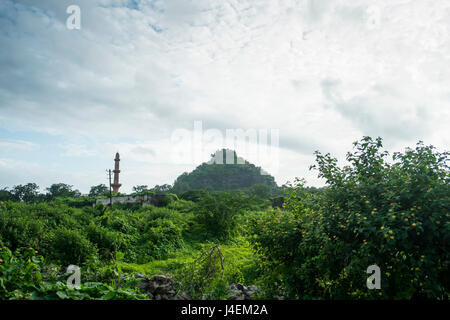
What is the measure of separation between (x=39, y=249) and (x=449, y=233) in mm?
10640

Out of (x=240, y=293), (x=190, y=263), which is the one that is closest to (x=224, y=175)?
(x=190, y=263)

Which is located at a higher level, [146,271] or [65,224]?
[65,224]

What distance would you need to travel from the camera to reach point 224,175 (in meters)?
51.9

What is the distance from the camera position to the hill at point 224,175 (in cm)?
5168

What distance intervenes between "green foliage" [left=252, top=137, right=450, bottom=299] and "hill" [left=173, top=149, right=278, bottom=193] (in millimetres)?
45750

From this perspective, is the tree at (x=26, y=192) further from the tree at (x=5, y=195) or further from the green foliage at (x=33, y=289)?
the green foliage at (x=33, y=289)

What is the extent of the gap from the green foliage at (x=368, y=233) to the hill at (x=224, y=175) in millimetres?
45750

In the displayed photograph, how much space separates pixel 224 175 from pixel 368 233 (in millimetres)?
48675

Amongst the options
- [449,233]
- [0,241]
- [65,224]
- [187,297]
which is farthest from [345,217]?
[65,224]

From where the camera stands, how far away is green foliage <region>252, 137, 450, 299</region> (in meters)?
3.28

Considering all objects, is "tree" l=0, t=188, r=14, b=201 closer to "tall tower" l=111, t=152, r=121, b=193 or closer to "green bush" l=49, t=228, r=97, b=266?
"tall tower" l=111, t=152, r=121, b=193

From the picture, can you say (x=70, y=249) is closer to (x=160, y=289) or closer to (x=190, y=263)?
(x=190, y=263)
